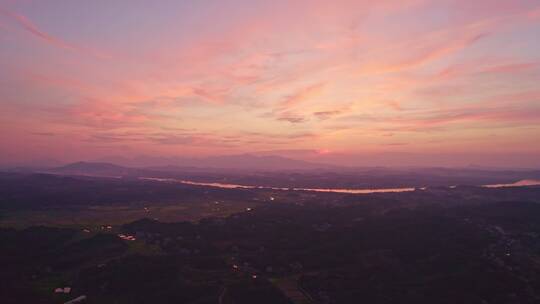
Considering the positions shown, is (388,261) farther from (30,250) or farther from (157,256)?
(30,250)

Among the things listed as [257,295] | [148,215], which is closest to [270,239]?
[257,295]

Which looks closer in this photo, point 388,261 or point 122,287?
point 122,287

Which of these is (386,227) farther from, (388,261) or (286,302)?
(286,302)

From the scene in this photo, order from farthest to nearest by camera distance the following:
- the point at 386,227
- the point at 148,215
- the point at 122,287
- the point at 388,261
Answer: the point at 148,215 → the point at 386,227 → the point at 388,261 → the point at 122,287

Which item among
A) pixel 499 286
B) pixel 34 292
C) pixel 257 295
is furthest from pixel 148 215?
pixel 499 286

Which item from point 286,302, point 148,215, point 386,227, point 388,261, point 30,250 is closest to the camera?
point 286,302

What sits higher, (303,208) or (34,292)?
(303,208)
